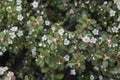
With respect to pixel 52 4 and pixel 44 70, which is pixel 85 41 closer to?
pixel 44 70

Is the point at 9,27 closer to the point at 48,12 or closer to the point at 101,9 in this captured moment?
the point at 48,12

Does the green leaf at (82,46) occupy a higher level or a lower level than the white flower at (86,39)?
lower

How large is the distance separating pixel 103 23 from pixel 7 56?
865 mm

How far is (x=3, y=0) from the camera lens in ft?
8.40

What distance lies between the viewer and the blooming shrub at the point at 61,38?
2.13 meters

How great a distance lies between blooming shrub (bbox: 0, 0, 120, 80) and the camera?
83.9 inches

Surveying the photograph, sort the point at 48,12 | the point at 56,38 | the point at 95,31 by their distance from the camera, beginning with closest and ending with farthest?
the point at 56,38
the point at 95,31
the point at 48,12

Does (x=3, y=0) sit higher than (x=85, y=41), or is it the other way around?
(x=3, y=0)

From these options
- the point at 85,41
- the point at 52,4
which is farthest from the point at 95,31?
the point at 52,4

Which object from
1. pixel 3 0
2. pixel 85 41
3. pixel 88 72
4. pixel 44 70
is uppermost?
pixel 3 0

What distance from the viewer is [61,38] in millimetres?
2158

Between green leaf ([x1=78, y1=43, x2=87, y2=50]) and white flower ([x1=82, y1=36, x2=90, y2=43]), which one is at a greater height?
white flower ([x1=82, y1=36, x2=90, y2=43])

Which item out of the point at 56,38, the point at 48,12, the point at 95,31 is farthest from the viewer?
the point at 48,12

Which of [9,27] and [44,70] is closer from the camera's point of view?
[44,70]
